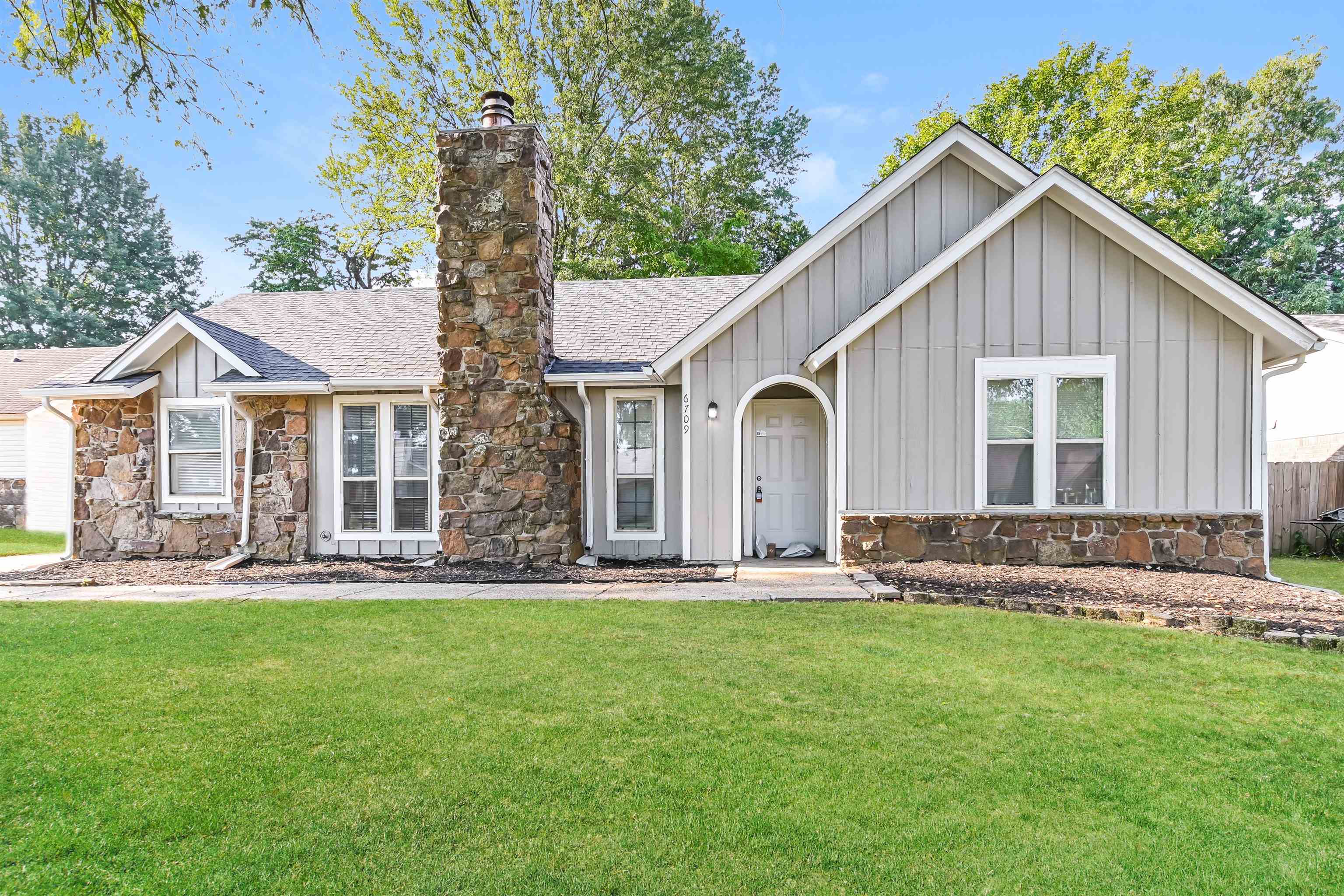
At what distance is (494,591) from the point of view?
6961 millimetres

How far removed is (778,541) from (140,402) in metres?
9.40

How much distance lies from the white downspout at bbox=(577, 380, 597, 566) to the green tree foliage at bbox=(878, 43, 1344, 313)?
14696 mm

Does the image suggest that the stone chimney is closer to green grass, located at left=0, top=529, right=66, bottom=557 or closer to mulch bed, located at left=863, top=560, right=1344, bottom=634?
mulch bed, located at left=863, top=560, right=1344, bottom=634

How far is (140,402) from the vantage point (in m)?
9.93

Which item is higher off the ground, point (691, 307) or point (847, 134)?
point (847, 134)

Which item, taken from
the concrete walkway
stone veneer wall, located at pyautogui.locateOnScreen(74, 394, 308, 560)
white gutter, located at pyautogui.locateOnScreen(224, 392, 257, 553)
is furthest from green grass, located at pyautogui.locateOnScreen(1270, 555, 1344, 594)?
white gutter, located at pyautogui.locateOnScreen(224, 392, 257, 553)

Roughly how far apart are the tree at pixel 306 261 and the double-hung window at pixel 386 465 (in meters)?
18.6

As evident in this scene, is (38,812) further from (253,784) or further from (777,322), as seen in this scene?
(777,322)

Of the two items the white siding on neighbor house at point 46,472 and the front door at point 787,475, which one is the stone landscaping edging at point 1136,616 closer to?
the front door at point 787,475

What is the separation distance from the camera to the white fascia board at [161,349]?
9.41 metres

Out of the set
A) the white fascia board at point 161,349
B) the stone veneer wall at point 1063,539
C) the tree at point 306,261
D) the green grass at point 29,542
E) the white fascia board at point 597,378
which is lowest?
the green grass at point 29,542

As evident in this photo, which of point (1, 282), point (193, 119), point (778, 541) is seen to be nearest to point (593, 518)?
point (778, 541)

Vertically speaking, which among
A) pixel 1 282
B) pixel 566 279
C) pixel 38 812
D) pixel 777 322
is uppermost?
pixel 1 282

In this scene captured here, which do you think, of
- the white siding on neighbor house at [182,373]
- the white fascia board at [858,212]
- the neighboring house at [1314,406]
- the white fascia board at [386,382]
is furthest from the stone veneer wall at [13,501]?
the neighboring house at [1314,406]
